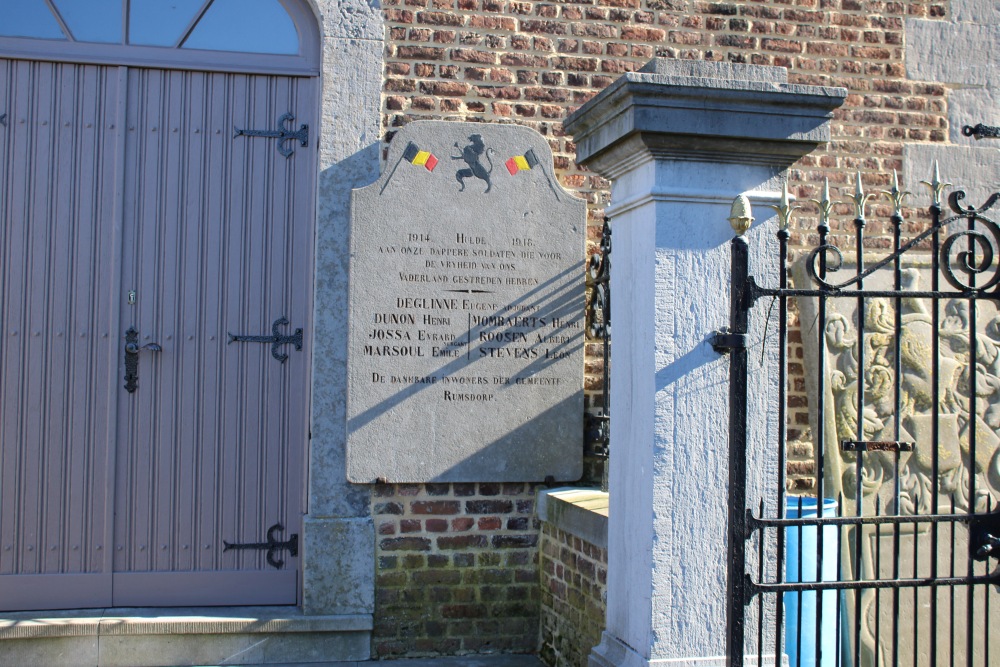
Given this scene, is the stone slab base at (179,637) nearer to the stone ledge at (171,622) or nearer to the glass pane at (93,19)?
the stone ledge at (171,622)

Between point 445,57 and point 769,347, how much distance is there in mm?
2632

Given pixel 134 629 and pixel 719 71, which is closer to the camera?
pixel 719 71

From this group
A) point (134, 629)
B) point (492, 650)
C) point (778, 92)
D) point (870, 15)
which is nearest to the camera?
point (778, 92)

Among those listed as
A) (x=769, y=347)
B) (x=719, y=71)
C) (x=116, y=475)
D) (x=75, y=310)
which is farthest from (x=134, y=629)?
(x=719, y=71)

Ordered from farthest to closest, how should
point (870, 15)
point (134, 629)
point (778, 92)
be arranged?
1. point (870, 15)
2. point (134, 629)
3. point (778, 92)

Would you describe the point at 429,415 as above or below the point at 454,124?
below

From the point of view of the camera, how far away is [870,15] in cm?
561

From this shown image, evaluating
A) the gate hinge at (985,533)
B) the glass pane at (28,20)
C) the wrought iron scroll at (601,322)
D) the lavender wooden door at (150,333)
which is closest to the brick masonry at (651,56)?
the wrought iron scroll at (601,322)

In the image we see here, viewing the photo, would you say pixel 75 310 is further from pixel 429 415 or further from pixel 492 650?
pixel 492 650

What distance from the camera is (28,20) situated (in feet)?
16.3

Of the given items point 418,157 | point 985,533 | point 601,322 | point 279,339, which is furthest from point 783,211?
point 279,339

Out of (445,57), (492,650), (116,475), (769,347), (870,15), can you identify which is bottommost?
(492,650)

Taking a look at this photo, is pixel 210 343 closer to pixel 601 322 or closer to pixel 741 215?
pixel 601 322

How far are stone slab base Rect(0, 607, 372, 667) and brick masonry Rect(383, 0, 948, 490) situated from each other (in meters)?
1.64
